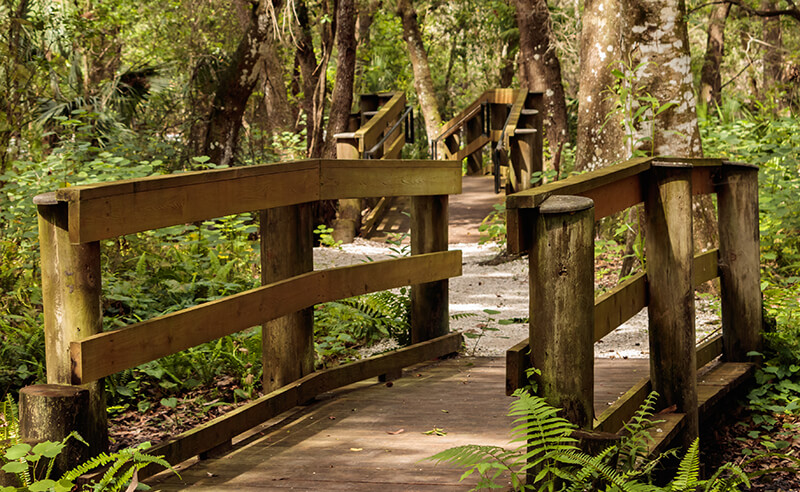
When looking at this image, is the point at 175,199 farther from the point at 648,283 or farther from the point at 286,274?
the point at 648,283

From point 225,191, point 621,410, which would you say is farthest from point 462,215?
point 621,410

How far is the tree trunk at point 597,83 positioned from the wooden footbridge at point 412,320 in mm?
4814

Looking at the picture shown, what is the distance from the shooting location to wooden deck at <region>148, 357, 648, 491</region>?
3.38 metres

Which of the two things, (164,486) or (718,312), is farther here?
(718,312)

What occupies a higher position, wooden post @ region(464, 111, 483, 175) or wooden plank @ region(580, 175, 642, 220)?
wooden post @ region(464, 111, 483, 175)

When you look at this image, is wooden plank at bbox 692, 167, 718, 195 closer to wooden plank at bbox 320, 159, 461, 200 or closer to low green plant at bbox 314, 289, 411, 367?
wooden plank at bbox 320, 159, 461, 200

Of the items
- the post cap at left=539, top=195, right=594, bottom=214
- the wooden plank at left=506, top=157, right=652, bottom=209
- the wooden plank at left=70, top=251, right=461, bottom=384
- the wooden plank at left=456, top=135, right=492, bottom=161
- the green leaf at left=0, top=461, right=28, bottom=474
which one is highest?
the wooden plank at left=456, top=135, right=492, bottom=161

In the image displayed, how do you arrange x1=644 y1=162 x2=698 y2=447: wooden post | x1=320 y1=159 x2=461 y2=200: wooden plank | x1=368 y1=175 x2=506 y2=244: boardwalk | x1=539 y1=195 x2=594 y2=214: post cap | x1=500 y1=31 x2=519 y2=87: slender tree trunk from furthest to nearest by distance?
1. x1=500 y1=31 x2=519 y2=87: slender tree trunk
2. x1=368 y1=175 x2=506 y2=244: boardwalk
3. x1=320 y1=159 x2=461 y2=200: wooden plank
4. x1=644 y1=162 x2=698 y2=447: wooden post
5. x1=539 y1=195 x2=594 y2=214: post cap

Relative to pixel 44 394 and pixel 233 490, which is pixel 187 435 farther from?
pixel 44 394

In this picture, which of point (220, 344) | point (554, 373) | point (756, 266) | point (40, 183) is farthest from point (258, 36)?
point (554, 373)

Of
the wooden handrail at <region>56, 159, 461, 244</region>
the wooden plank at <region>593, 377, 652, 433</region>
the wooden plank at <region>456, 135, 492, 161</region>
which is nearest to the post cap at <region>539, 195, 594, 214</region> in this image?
the wooden plank at <region>593, 377, 652, 433</region>

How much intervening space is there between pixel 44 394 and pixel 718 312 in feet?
18.7

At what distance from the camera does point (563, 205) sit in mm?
2908

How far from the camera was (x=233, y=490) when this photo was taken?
328cm
